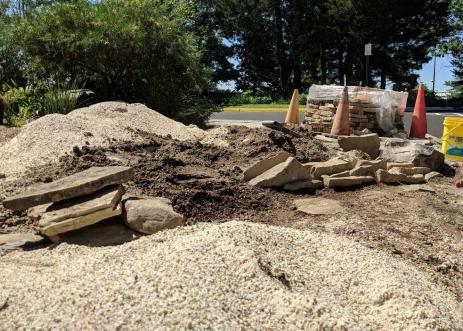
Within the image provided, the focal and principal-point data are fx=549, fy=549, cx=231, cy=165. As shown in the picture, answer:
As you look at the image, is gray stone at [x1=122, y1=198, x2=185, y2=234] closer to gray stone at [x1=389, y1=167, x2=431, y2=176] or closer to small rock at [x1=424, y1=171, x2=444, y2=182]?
gray stone at [x1=389, y1=167, x2=431, y2=176]

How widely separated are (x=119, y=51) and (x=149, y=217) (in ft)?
25.2

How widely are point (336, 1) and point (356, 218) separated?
25.0 meters

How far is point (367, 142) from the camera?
27.0 ft

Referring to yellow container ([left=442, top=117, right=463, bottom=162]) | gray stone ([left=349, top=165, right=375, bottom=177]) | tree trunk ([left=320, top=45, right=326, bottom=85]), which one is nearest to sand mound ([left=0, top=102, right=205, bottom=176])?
gray stone ([left=349, top=165, right=375, bottom=177])

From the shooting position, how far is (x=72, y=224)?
3.85m

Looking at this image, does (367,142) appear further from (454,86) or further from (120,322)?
(454,86)

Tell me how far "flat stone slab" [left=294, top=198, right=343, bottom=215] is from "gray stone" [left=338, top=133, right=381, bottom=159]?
2.77m

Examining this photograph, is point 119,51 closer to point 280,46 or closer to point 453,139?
point 453,139

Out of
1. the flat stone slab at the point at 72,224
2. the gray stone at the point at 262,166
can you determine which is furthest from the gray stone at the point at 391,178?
the flat stone slab at the point at 72,224

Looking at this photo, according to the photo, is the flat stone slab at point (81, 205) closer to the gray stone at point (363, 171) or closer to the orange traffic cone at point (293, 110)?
the gray stone at point (363, 171)

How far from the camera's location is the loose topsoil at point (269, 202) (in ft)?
14.1

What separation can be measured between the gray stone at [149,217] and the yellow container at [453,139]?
546 centimetres

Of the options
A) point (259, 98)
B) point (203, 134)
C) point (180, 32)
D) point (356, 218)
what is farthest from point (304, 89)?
point (356, 218)

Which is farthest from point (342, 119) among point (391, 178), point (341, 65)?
point (341, 65)
